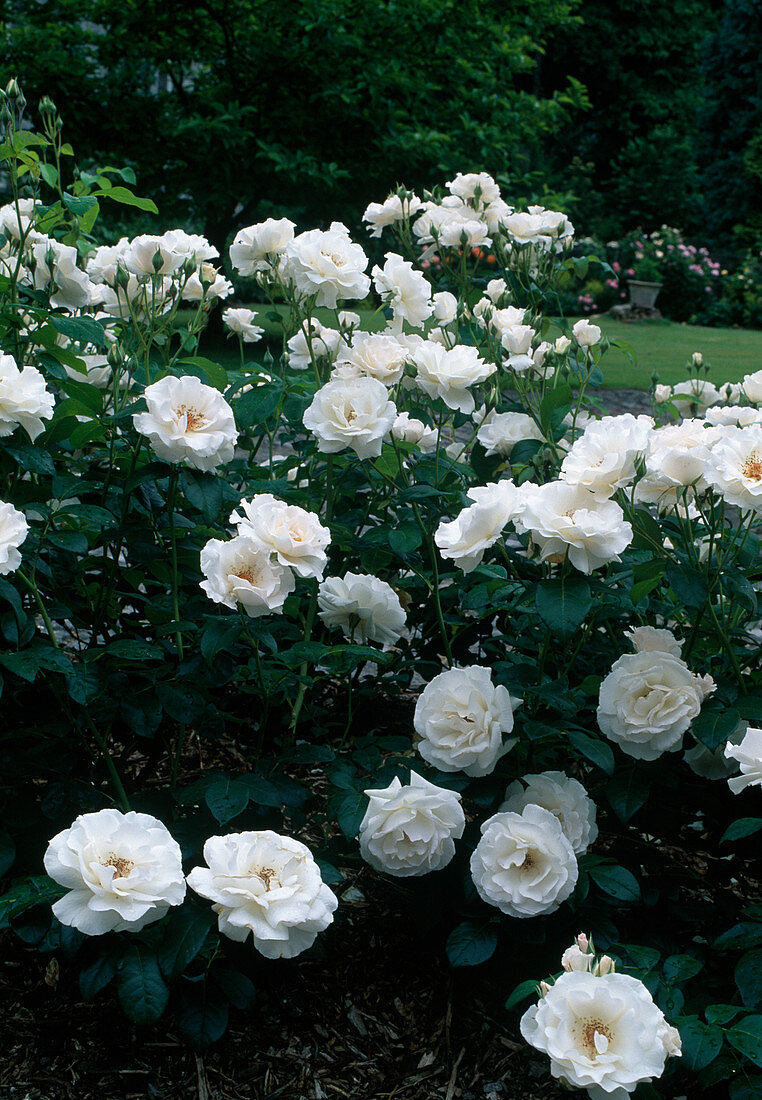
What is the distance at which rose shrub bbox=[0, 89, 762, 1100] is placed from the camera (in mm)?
1198

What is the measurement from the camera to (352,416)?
58.9 inches

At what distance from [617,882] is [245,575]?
69 cm

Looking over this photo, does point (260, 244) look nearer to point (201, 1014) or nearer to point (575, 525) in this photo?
point (575, 525)

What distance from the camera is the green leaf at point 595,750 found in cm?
134

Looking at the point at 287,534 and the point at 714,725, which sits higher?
the point at 287,534

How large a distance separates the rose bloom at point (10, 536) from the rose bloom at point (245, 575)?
0.24m

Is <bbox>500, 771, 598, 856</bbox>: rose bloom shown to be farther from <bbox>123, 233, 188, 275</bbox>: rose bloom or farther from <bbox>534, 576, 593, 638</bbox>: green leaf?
<bbox>123, 233, 188, 275</bbox>: rose bloom

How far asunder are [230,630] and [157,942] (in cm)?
44

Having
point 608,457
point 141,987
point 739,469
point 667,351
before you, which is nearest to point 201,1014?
point 141,987

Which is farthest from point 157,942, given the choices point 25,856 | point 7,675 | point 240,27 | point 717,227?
point 717,227

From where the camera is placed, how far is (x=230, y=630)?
1.34 metres

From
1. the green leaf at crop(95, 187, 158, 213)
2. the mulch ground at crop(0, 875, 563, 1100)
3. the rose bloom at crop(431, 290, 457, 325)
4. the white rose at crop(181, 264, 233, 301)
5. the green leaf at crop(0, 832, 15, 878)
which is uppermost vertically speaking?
the green leaf at crop(95, 187, 158, 213)

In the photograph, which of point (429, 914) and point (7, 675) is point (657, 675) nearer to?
point (429, 914)

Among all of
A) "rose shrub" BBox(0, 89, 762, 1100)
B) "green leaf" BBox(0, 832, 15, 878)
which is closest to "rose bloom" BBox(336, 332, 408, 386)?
"rose shrub" BBox(0, 89, 762, 1100)
